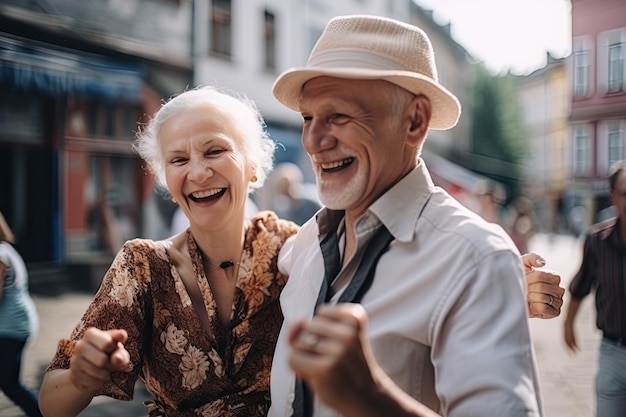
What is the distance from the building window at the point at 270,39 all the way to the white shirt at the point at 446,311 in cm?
834

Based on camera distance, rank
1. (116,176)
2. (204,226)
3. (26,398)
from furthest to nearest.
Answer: (116,176), (26,398), (204,226)

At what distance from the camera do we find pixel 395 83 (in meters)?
1.62

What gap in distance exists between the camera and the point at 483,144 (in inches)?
1017

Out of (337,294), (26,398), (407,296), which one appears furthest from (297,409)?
(26,398)

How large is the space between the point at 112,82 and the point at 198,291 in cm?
604

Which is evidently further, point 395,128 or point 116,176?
point 116,176

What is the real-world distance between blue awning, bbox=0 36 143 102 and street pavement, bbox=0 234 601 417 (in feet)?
6.57

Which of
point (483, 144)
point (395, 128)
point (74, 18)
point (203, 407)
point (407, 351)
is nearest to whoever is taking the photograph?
point (407, 351)

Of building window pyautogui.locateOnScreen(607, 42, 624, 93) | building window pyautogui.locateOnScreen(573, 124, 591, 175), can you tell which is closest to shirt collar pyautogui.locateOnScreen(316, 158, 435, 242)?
building window pyautogui.locateOnScreen(607, 42, 624, 93)

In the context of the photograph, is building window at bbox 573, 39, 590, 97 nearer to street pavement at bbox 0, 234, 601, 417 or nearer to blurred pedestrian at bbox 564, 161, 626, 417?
street pavement at bbox 0, 234, 601, 417

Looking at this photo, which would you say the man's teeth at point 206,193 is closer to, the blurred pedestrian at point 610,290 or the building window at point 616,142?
the blurred pedestrian at point 610,290

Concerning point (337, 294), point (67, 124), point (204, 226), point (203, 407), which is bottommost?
point (203, 407)

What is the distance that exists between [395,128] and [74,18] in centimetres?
580

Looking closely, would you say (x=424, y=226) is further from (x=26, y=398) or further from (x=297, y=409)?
(x=26, y=398)
